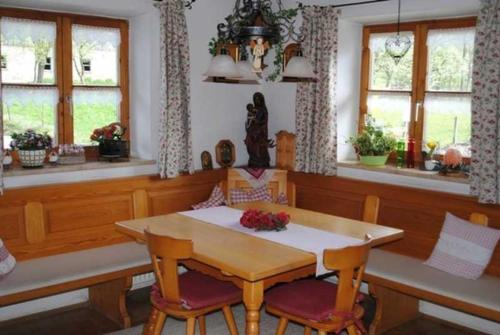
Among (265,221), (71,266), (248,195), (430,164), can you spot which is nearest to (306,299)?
(265,221)

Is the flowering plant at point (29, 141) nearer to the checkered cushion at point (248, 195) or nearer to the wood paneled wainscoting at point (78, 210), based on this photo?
the wood paneled wainscoting at point (78, 210)

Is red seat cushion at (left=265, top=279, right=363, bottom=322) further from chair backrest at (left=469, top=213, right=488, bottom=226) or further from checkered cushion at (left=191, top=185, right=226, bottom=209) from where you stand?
checkered cushion at (left=191, top=185, right=226, bottom=209)

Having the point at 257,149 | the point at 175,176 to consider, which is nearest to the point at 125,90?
the point at 175,176

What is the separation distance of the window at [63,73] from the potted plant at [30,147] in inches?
4.3

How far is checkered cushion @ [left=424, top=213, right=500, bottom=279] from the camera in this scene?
3.55 m

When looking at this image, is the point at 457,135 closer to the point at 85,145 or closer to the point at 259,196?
the point at 259,196

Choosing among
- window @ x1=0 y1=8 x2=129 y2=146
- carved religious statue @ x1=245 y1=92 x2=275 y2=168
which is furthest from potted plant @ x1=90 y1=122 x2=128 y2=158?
carved religious statue @ x1=245 y1=92 x2=275 y2=168

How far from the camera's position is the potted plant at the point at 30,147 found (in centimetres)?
404

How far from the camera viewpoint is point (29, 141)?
13.4 ft

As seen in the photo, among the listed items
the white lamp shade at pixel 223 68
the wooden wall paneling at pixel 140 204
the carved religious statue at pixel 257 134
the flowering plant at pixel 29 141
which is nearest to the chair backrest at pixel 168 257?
the white lamp shade at pixel 223 68

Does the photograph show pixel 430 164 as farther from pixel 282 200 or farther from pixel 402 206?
pixel 282 200

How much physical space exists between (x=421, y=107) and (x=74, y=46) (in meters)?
2.76

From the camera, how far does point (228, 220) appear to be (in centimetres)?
368

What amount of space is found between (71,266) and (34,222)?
434mm
